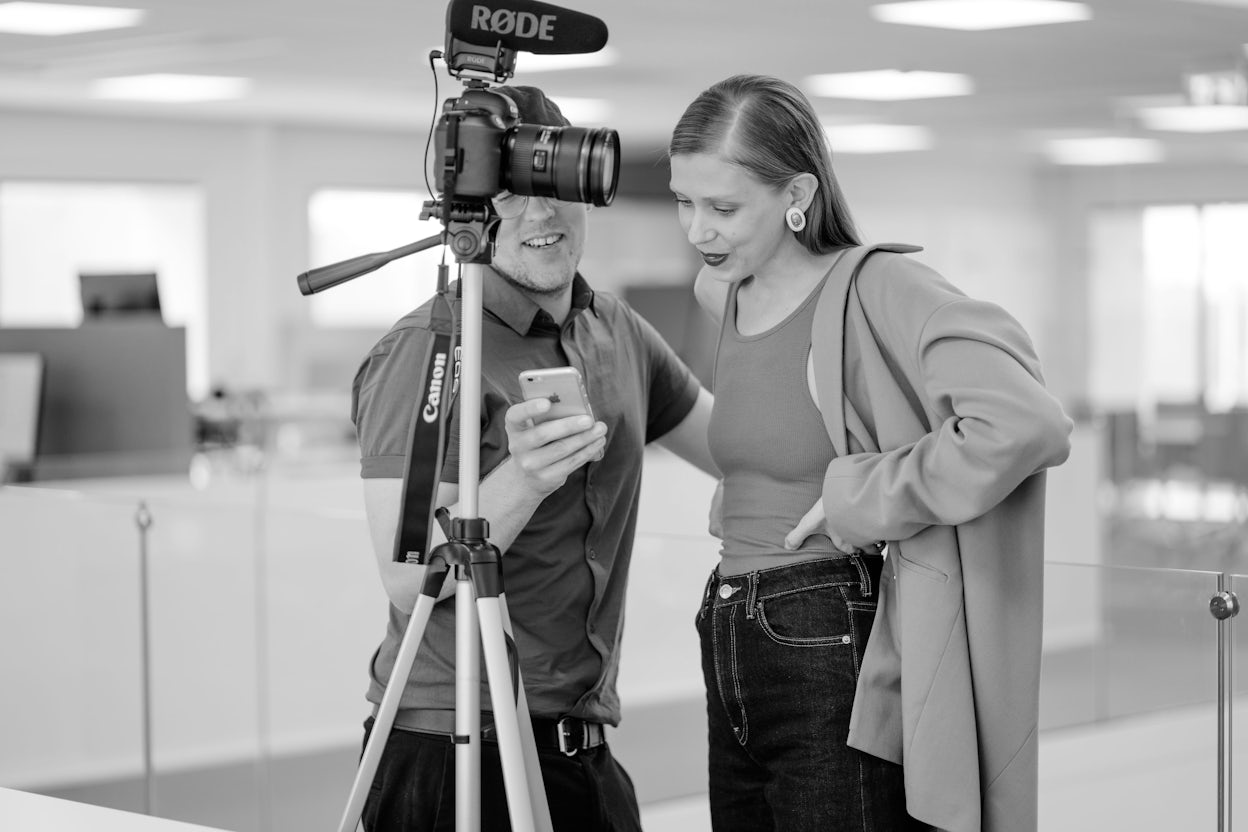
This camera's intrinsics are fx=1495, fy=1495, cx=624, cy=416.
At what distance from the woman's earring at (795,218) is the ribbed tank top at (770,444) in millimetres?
66

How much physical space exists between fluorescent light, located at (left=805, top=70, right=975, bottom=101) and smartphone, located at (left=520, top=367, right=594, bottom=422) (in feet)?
17.2

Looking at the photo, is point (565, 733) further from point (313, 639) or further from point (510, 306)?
point (313, 639)

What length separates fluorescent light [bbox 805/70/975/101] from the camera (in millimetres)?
6418

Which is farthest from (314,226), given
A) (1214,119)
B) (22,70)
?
(1214,119)

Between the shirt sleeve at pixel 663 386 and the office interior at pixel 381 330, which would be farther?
the office interior at pixel 381 330

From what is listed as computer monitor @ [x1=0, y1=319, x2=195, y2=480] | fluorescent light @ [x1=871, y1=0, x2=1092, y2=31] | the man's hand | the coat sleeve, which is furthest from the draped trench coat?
fluorescent light @ [x1=871, y1=0, x2=1092, y2=31]

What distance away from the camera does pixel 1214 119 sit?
7.11 metres

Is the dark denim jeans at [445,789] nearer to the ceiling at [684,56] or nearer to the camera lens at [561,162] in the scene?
the camera lens at [561,162]

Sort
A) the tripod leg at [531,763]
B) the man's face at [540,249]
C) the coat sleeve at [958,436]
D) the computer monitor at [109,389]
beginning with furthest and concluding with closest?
the computer monitor at [109,389]
the man's face at [540,249]
the tripod leg at [531,763]
the coat sleeve at [958,436]

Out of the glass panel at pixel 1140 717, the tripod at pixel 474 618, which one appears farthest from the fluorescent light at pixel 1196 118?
the tripod at pixel 474 618

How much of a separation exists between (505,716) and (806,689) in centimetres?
31

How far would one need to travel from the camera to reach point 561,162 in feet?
4.50

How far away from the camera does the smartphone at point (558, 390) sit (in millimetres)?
1389

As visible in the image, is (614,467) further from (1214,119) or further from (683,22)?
(1214,119)
